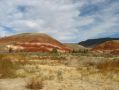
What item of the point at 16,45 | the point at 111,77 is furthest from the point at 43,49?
the point at 111,77

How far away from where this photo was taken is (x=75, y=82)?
16188 millimetres

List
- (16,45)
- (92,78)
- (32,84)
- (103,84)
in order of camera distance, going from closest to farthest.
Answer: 1. (32,84)
2. (103,84)
3. (92,78)
4. (16,45)

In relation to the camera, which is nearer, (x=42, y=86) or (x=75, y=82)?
(x=42, y=86)

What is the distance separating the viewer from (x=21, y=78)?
17438mm

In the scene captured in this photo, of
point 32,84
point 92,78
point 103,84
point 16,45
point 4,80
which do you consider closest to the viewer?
point 32,84

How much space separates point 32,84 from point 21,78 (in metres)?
3.51

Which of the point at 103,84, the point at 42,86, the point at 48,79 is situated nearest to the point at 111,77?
the point at 103,84

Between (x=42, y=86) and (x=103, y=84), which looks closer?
(x=42, y=86)

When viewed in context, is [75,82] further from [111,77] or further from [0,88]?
[0,88]

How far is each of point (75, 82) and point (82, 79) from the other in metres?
1.45

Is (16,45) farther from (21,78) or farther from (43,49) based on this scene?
(21,78)

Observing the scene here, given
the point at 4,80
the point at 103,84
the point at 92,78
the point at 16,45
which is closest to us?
the point at 103,84

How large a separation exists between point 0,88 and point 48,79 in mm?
3398

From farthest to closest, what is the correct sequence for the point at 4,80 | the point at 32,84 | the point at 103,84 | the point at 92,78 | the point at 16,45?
the point at 16,45, the point at 92,78, the point at 4,80, the point at 103,84, the point at 32,84
